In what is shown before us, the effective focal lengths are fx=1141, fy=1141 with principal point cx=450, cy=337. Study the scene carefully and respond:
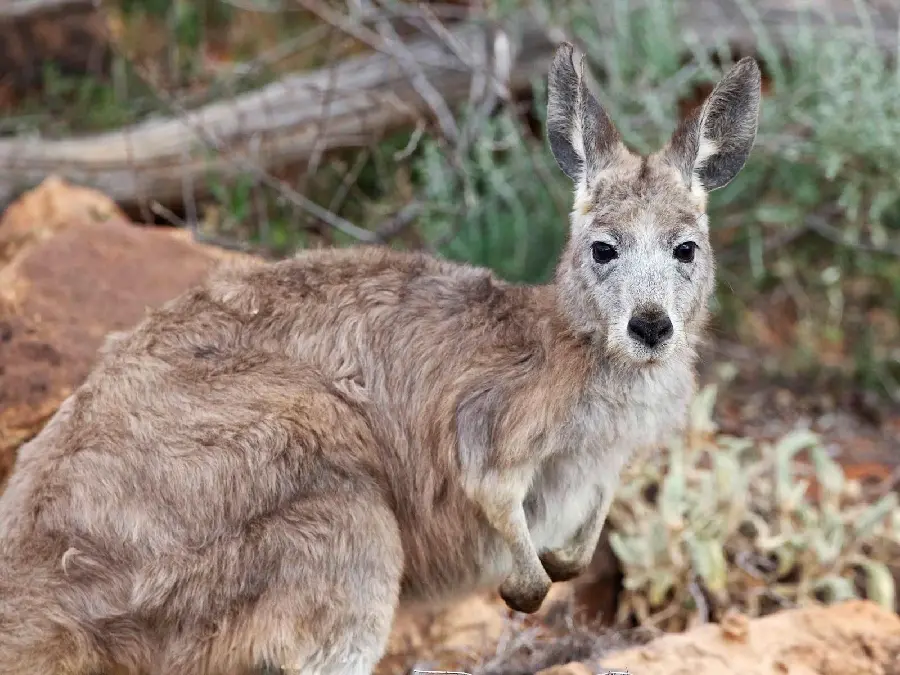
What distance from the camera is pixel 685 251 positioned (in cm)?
401

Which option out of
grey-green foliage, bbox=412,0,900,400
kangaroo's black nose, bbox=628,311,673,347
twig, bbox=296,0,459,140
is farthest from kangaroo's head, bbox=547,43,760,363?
twig, bbox=296,0,459,140

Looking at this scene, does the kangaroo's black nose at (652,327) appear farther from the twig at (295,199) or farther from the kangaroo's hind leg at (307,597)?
the twig at (295,199)

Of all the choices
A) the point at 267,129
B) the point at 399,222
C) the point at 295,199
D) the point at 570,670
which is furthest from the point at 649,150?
the point at 570,670

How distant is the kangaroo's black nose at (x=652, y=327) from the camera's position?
12.2 feet

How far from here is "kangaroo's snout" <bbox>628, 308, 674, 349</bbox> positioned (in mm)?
3729

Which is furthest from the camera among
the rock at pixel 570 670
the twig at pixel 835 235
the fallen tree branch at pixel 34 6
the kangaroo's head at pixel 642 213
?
the fallen tree branch at pixel 34 6

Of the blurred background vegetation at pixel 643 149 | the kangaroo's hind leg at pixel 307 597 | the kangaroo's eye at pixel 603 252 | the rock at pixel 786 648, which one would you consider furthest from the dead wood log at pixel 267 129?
the kangaroo's hind leg at pixel 307 597

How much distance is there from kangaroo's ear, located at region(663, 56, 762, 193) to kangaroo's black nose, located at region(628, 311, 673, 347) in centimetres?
70

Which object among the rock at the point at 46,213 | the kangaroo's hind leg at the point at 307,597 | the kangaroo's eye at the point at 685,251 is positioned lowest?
the kangaroo's hind leg at the point at 307,597

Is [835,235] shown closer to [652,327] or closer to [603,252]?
[603,252]

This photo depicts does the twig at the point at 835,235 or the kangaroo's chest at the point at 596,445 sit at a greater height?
the twig at the point at 835,235

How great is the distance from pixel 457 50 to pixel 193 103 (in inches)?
86.3

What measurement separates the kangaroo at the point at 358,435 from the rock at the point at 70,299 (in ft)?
3.37

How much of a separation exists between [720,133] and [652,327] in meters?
0.94
